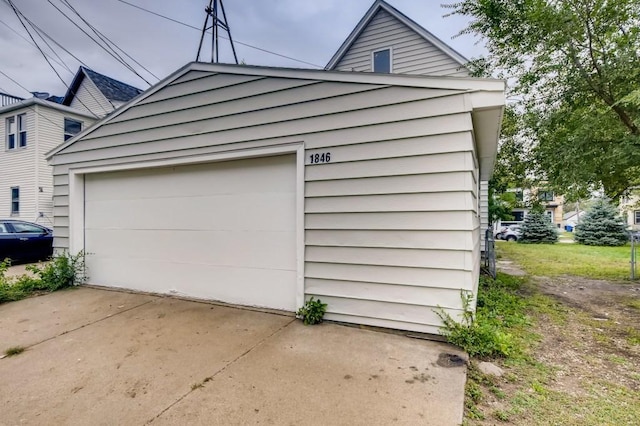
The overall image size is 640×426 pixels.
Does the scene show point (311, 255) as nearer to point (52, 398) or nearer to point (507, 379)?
point (507, 379)

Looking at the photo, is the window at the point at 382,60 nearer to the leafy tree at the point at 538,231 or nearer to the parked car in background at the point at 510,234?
the leafy tree at the point at 538,231

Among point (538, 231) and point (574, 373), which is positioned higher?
point (538, 231)

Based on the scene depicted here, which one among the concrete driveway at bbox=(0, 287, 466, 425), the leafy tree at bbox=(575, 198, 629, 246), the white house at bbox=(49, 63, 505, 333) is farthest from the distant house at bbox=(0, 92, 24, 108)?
the leafy tree at bbox=(575, 198, 629, 246)

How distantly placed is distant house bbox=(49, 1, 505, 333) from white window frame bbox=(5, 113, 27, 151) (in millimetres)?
9637

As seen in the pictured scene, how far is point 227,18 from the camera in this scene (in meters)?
8.30

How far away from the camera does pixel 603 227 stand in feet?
49.9

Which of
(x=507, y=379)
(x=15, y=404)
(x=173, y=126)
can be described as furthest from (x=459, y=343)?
(x=173, y=126)

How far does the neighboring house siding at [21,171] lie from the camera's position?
11719 mm

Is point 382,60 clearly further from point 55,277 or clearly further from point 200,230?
point 55,277

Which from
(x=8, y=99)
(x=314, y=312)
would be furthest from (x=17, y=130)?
(x=314, y=312)

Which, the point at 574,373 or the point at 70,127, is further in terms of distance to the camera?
the point at 70,127

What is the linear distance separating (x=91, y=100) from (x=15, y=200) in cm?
505

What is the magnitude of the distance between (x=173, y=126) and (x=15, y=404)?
3383 millimetres

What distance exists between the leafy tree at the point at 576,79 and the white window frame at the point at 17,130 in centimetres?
1536
